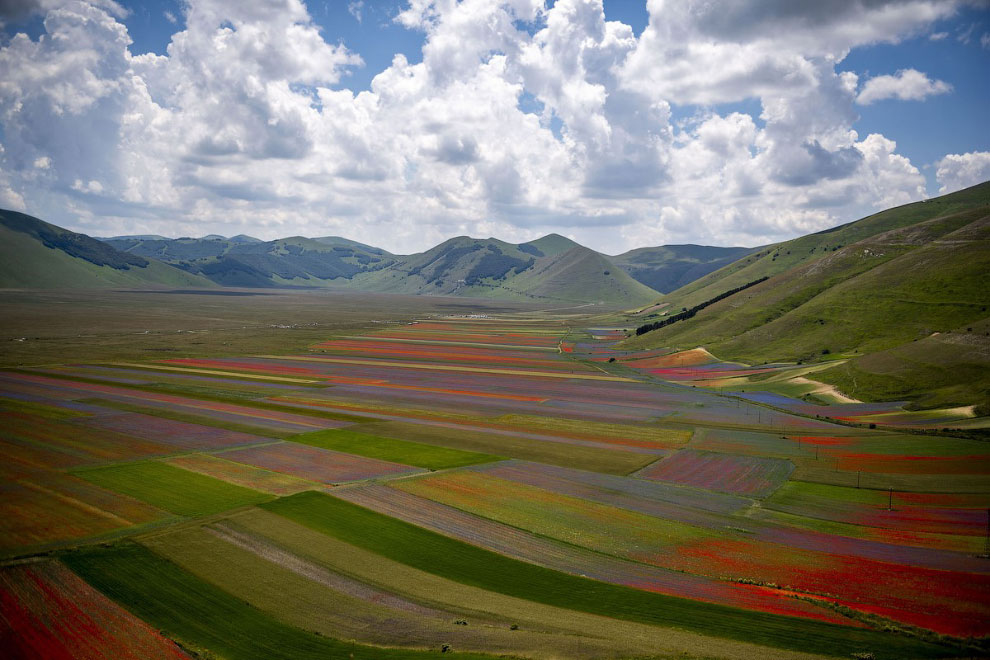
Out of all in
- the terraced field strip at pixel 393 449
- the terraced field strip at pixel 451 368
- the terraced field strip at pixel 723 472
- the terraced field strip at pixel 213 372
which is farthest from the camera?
the terraced field strip at pixel 451 368

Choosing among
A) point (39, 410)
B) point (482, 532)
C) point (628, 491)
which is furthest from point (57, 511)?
point (628, 491)

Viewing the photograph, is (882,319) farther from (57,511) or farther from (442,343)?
(57,511)

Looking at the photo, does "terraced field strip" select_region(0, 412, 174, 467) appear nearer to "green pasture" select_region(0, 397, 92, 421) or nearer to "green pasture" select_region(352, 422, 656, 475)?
"green pasture" select_region(0, 397, 92, 421)

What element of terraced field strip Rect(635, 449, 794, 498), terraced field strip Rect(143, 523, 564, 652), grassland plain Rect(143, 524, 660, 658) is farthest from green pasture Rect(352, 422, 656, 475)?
terraced field strip Rect(143, 523, 564, 652)

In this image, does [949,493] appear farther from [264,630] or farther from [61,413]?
[61,413]

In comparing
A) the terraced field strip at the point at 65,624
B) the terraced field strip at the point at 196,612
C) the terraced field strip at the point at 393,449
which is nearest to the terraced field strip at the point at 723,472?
the terraced field strip at the point at 393,449

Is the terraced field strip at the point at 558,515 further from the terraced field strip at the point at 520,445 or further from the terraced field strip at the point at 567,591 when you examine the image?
the terraced field strip at the point at 520,445

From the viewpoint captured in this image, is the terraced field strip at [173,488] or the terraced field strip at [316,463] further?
the terraced field strip at [316,463]
